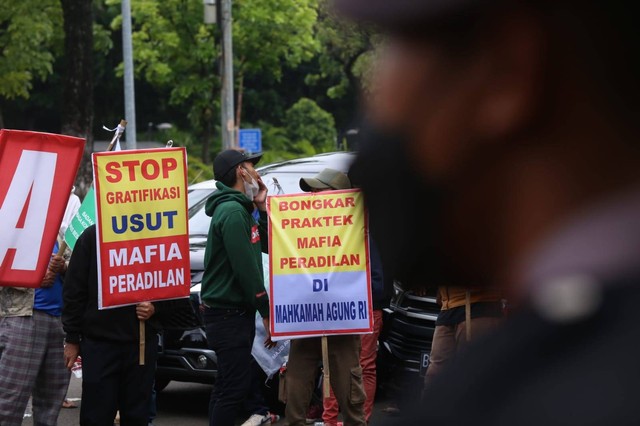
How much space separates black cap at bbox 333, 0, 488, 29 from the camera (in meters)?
0.86

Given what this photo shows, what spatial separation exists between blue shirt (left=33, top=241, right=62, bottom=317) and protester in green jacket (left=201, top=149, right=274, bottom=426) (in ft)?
2.76

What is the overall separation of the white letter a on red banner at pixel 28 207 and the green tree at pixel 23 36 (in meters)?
17.4

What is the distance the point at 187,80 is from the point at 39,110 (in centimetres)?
2765

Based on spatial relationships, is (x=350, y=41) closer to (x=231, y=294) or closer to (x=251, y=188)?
(x=231, y=294)

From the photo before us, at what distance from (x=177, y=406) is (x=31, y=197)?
10.1ft

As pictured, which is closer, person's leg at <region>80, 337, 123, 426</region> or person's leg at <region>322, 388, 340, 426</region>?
person's leg at <region>80, 337, 123, 426</region>

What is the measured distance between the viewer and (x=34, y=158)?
601 cm

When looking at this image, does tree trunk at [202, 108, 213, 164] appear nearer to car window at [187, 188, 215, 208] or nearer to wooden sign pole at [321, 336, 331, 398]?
car window at [187, 188, 215, 208]

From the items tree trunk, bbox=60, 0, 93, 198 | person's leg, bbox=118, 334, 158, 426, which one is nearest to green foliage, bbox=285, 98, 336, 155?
tree trunk, bbox=60, 0, 93, 198

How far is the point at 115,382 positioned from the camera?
6.04 metres

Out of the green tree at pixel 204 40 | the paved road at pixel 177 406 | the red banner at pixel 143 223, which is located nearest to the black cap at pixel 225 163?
the red banner at pixel 143 223

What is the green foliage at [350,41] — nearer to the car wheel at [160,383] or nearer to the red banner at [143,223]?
the red banner at [143,223]

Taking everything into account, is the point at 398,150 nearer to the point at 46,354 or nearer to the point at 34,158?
the point at 34,158

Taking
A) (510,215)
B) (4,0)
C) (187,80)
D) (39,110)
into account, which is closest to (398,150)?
(510,215)
